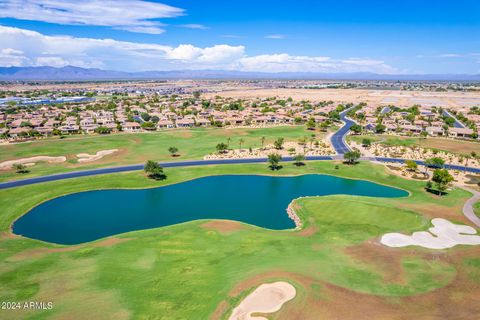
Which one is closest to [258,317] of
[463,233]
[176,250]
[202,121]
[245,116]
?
[176,250]

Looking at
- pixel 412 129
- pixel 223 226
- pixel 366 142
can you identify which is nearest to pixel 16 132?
pixel 223 226

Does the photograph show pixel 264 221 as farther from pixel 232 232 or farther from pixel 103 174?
pixel 103 174

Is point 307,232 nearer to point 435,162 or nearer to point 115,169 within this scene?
point 435,162

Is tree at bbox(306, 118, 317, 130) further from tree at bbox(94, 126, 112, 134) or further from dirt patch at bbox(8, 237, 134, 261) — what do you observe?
dirt patch at bbox(8, 237, 134, 261)

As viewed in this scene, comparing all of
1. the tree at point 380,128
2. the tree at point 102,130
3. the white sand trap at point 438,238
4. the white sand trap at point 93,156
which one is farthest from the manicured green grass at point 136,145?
the white sand trap at point 438,238

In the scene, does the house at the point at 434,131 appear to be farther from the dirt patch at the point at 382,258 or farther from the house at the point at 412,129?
the dirt patch at the point at 382,258

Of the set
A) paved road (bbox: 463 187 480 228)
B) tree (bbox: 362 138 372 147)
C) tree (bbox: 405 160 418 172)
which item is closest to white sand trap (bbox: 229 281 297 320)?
paved road (bbox: 463 187 480 228)
